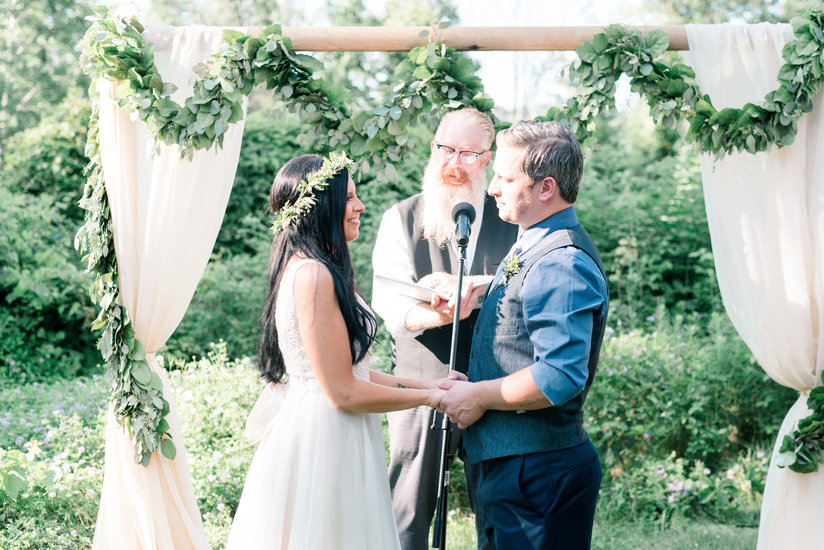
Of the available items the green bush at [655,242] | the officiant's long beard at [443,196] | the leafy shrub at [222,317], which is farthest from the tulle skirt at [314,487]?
the green bush at [655,242]

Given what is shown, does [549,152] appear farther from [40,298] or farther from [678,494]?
[40,298]

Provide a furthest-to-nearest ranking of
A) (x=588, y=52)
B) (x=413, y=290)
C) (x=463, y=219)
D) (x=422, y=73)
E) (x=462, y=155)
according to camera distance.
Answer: (x=462, y=155) < (x=422, y=73) < (x=588, y=52) < (x=413, y=290) < (x=463, y=219)

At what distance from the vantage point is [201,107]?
352cm

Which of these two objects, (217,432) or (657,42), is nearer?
(657,42)

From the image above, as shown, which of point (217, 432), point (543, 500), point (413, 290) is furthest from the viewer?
point (217, 432)

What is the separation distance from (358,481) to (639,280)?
5036 mm

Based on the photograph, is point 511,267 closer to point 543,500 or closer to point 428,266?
point 543,500

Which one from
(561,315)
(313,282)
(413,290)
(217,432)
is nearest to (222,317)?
(217,432)

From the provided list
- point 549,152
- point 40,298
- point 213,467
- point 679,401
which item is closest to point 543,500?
point 549,152

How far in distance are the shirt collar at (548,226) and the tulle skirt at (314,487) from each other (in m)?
0.84

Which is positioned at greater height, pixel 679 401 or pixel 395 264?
pixel 395 264

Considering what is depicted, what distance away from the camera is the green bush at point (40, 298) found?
6773 millimetres

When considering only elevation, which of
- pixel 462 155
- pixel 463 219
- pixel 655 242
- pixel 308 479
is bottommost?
pixel 308 479

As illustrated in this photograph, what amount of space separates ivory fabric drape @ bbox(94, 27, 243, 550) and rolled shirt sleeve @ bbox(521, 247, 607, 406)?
1719 mm
